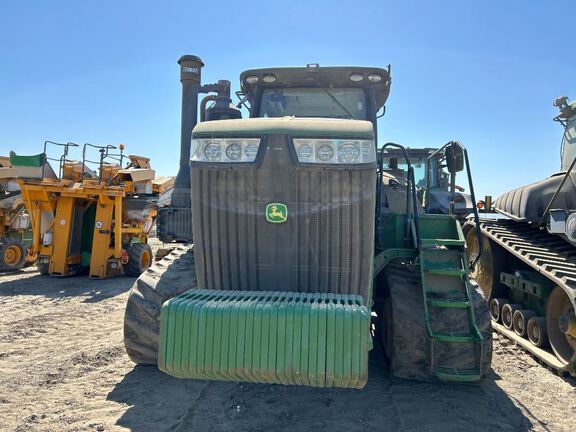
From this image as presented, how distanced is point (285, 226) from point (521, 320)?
A: 4.43 meters

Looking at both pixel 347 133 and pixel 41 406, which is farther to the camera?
pixel 41 406

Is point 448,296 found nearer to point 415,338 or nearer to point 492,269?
point 415,338

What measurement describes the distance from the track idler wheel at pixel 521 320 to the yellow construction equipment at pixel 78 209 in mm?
7631

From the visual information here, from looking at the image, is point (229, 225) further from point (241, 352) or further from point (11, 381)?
point (11, 381)

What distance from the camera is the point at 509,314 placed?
6355mm

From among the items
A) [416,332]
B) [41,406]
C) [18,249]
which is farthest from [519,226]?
[18,249]

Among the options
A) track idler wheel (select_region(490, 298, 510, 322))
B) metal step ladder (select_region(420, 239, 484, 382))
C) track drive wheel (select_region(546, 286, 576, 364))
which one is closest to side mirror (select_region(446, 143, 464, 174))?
metal step ladder (select_region(420, 239, 484, 382))

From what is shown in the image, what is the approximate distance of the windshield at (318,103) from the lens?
4.56 meters

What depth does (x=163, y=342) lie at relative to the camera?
272 centimetres

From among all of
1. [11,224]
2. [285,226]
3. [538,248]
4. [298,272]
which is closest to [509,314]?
[538,248]

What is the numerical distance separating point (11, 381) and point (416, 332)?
3648 mm

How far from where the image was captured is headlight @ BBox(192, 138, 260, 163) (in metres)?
2.98

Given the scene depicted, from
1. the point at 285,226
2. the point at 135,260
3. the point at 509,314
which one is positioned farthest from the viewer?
the point at 135,260

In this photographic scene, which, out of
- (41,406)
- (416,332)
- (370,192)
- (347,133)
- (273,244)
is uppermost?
(347,133)
